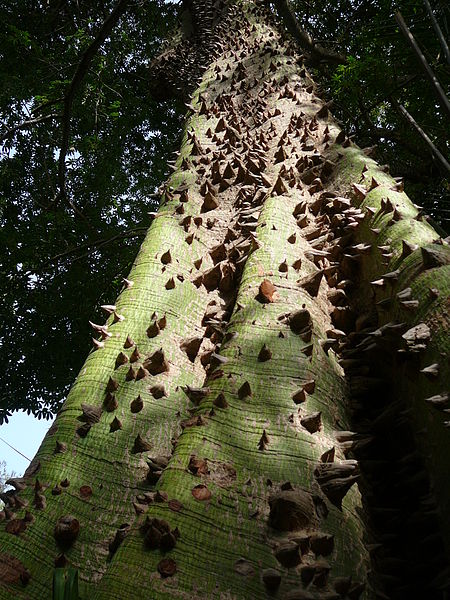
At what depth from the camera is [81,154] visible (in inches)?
257

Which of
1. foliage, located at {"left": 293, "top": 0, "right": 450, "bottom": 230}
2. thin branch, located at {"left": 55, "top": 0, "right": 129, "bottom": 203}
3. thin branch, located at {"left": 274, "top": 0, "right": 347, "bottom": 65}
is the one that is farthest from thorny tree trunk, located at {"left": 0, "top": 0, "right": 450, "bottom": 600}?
thin branch, located at {"left": 274, "top": 0, "right": 347, "bottom": 65}

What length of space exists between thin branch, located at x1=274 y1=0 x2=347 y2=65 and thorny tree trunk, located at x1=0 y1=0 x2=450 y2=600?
277 cm

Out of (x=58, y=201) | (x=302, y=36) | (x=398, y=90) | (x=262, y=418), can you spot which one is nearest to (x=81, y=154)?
(x=58, y=201)

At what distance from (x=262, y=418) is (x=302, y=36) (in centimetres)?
435

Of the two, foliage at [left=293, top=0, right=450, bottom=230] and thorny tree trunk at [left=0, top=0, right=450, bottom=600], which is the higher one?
foliage at [left=293, top=0, right=450, bottom=230]

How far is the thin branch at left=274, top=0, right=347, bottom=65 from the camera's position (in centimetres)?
440

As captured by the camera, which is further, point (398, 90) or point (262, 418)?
point (398, 90)

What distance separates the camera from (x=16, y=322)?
5.70m

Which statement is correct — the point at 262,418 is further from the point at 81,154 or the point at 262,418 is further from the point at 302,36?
the point at 81,154

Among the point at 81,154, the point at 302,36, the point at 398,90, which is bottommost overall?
the point at 398,90

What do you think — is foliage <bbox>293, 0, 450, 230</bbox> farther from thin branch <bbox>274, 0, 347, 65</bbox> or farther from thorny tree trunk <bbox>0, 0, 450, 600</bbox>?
thorny tree trunk <bbox>0, 0, 450, 600</bbox>

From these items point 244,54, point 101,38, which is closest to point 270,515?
point 101,38

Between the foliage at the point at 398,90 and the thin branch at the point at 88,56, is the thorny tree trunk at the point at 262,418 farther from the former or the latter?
the thin branch at the point at 88,56

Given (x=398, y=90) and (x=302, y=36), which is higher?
(x=302, y=36)
